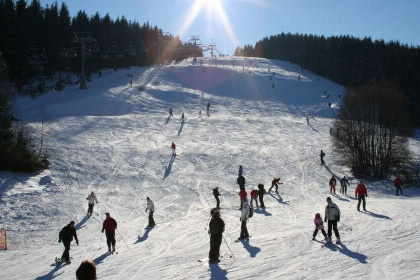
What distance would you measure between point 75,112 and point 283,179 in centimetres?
2662

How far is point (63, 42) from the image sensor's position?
69.3 metres

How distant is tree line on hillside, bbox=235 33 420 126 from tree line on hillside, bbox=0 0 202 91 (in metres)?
38.9

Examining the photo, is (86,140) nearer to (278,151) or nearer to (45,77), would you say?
(278,151)

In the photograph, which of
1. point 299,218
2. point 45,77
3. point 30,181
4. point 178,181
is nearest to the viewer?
point 299,218

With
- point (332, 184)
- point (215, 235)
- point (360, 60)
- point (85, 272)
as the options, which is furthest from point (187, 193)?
point (360, 60)

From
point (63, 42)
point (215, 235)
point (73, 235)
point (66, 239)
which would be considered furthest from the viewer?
point (63, 42)

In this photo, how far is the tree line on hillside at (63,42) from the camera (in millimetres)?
57344

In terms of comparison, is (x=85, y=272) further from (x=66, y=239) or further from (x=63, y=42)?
(x=63, y=42)

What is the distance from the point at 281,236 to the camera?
1375 centimetres

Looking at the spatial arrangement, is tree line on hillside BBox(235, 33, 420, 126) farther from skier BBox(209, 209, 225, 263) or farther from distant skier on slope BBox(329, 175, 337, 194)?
Answer: skier BBox(209, 209, 225, 263)

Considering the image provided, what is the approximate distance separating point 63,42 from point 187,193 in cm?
5529

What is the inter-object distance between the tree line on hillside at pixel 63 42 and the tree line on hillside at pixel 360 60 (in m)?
38.9

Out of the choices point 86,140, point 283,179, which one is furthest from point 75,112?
point 283,179

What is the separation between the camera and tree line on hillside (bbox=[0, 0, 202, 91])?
188 feet
